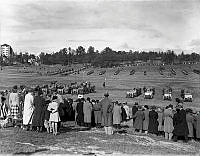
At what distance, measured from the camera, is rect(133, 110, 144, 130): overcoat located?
16344mm

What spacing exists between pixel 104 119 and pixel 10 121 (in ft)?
14.9

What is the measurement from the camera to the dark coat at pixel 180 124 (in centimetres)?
1443

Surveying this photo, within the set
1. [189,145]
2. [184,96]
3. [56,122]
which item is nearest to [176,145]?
[189,145]

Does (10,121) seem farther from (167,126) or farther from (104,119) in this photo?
(167,126)

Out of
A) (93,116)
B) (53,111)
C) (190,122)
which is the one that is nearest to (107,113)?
(93,116)

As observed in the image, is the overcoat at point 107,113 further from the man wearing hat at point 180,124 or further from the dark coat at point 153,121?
the man wearing hat at point 180,124

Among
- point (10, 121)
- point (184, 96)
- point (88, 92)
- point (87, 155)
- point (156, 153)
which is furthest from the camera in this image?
point (88, 92)

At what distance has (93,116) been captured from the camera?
1727cm

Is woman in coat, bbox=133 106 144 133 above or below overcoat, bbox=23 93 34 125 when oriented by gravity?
below

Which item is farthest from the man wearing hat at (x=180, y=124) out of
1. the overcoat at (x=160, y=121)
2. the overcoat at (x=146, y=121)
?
the overcoat at (x=146, y=121)

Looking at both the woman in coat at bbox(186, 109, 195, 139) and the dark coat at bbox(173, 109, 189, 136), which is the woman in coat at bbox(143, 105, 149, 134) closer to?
the dark coat at bbox(173, 109, 189, 136)

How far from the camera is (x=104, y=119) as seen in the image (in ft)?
49.1

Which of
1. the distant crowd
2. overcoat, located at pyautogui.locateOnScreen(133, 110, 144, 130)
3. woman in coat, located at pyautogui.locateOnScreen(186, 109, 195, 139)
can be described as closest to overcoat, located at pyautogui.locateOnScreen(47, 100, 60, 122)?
the distant crowd

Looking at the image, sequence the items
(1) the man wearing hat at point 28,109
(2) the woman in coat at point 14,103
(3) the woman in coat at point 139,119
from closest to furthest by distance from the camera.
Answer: (1) the man wearing hat at point 28,109, (2) the woman in coat at point 14,103, (3) the woman in coat at point 139,119
